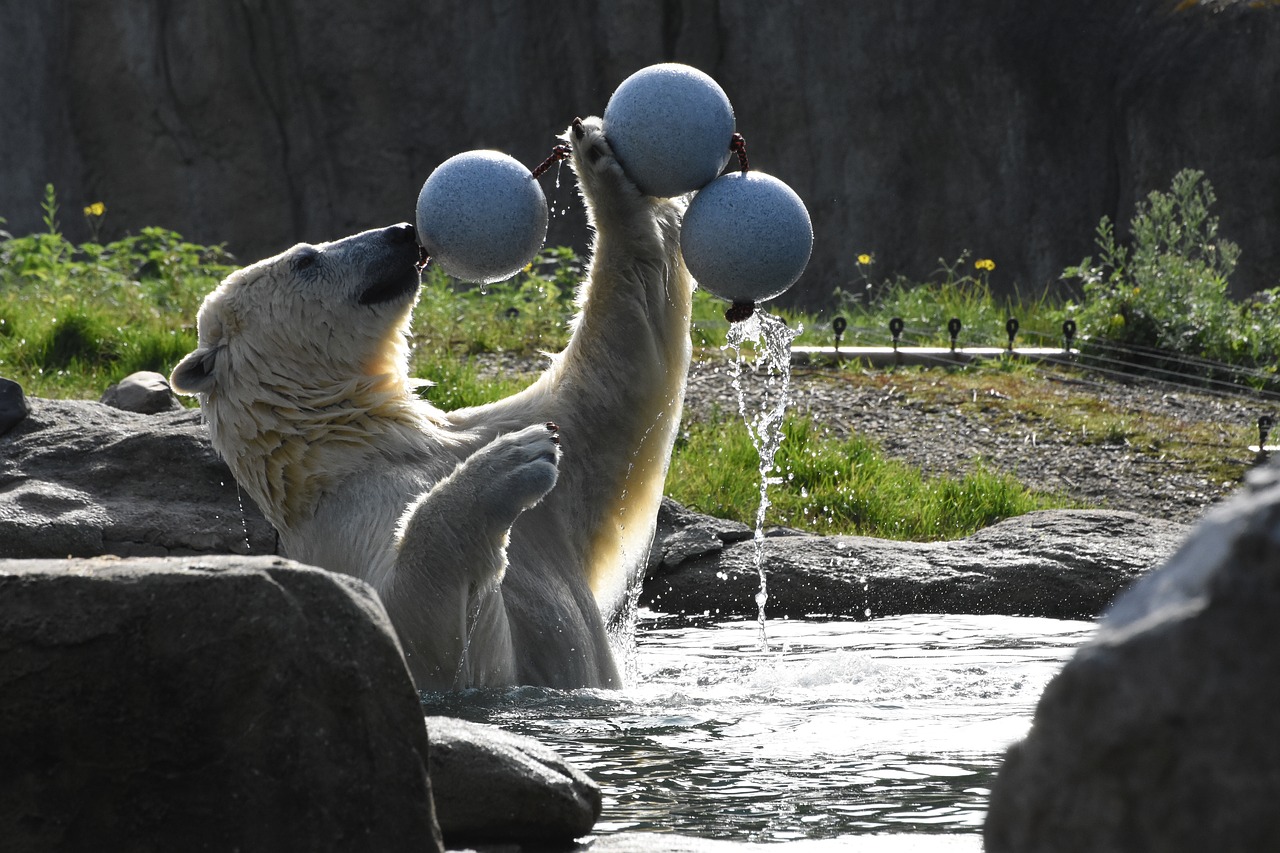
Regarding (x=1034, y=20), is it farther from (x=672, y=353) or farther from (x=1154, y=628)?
(x=1154, y=628)

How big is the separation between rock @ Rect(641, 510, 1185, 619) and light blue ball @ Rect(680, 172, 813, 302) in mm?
2028

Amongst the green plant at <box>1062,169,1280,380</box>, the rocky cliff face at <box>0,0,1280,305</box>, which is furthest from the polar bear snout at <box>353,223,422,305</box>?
the rocky cliff face at <box>0,0,1280,305</box>

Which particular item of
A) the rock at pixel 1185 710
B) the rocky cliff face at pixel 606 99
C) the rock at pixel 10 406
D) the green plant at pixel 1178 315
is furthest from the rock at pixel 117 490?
the rocky cliff face at pixel 606 99

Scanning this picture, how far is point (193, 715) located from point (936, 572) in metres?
3.97

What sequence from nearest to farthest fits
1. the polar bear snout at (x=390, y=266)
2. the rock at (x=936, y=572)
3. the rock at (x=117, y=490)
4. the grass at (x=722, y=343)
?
the polar bear snout at (x=390, y=266)
the rock at (x=117, y=490)
the rock at (x=936, y=572)
the grass at (x=722, y=343)

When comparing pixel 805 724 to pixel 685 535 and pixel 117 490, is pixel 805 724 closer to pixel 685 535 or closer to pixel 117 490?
pixel 685 535

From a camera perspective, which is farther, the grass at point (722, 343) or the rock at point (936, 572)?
the grass at point (722, 343)

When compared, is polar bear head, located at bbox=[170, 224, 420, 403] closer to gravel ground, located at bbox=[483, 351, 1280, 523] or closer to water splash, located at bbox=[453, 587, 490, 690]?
water splash, located at bbox=[453, 587, 490, 690]

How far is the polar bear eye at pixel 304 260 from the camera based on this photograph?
4.00 metres

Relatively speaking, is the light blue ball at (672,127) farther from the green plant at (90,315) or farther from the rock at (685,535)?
the green plant at (90,315)

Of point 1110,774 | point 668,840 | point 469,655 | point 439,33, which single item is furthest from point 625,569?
point 439,33

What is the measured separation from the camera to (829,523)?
6.67 meters

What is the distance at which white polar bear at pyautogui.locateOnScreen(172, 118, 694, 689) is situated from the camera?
3789mm

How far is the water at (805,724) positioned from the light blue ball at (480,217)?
107 centimetres
